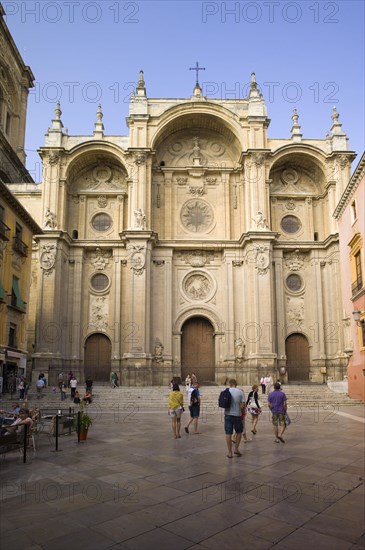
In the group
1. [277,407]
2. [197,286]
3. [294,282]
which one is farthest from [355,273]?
Answer: [277,407]

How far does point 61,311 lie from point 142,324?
19.8ft

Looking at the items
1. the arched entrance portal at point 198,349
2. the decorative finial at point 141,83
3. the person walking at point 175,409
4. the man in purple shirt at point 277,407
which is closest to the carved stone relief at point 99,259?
the arched entrance portal at point 198,349

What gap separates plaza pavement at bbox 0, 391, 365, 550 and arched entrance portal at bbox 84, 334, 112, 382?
2084 centimetres

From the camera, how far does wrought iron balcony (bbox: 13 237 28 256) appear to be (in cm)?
2648

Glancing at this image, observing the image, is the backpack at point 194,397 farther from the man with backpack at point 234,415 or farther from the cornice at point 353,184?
the cornice at point 353,184

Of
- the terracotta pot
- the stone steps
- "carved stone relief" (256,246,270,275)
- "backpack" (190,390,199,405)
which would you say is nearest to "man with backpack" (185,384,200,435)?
"backpack" (190,390,199,405)

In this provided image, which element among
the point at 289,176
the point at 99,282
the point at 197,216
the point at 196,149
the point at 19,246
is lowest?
the point at 99,282

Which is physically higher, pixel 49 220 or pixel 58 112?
pixel 58 112

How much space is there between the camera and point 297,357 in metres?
34.1

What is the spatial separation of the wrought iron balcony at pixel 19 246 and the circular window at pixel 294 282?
1869 cm

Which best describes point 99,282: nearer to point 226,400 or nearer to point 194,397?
point 194,397

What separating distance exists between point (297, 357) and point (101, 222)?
17561 millimetres

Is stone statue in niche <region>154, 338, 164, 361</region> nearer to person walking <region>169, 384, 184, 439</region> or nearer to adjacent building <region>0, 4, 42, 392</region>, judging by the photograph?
adjacent building <region>0, 4, 42, 392</region>

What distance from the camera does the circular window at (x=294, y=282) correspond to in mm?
35250
